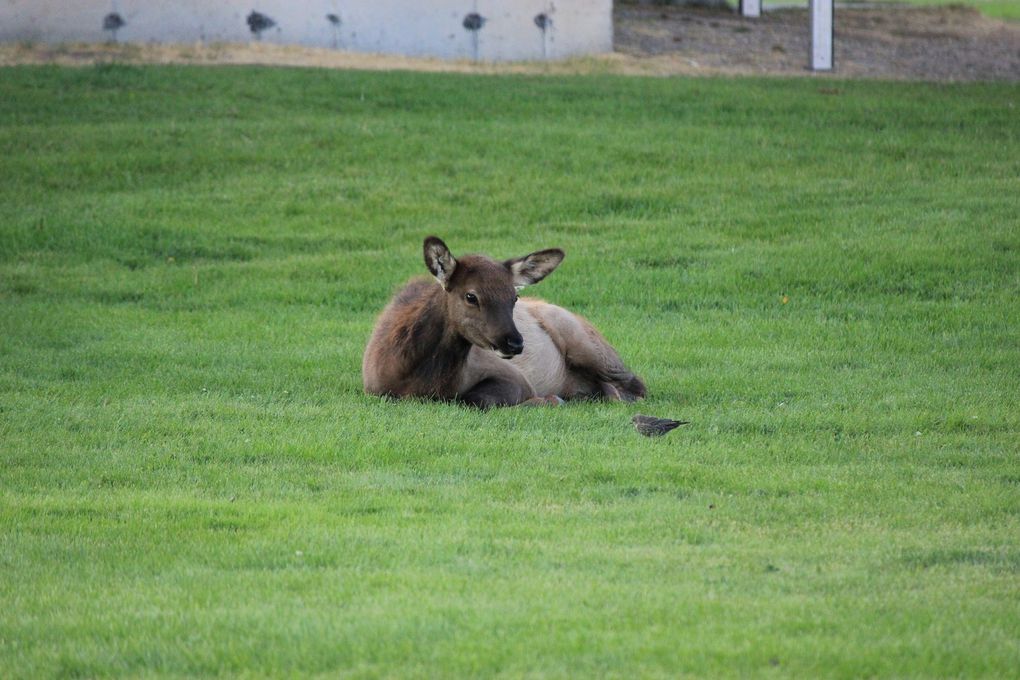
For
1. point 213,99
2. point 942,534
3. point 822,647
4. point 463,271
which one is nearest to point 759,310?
point 463,271

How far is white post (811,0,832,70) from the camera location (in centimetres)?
2716

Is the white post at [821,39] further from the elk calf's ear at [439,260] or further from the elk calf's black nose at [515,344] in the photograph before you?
the elk calf's black nose at [515,344]

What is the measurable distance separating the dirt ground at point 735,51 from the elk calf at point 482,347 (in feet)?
47.4

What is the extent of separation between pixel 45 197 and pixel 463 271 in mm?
9963

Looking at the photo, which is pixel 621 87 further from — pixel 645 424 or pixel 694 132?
pixel 645 424

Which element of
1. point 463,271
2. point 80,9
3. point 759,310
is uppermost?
point 80,9

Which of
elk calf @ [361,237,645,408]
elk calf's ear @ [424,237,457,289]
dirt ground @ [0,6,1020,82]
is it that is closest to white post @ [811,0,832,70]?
dirt ground @ [0,6,1020,82]

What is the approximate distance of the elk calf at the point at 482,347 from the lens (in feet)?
35.2

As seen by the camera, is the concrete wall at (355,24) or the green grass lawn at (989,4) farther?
the green grass lawn at (989,4)

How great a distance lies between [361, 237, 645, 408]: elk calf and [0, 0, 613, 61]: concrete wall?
47.8 feet

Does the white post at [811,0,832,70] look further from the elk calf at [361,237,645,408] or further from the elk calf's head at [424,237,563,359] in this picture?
the elk calf's head at [424,237,563,359]

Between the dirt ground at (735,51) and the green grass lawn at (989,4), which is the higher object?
the green grass lawn at (989,4)

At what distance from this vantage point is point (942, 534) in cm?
723

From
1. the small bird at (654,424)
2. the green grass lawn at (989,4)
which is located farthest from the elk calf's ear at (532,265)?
the green grass lawn at (989,4)
